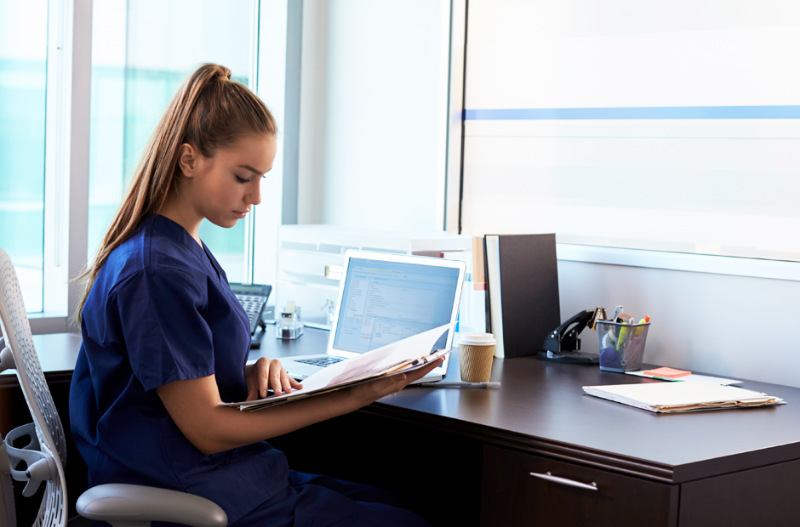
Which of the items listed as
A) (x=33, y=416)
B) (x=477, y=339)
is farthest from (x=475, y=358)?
(x=33, y=416)

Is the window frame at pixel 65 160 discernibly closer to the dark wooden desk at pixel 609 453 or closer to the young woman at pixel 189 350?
the dark wooden desk at pixel 609 453

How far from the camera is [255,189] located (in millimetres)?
1561

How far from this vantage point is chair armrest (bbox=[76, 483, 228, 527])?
4.31ft

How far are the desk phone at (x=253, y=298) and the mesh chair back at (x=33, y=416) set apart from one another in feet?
2.70

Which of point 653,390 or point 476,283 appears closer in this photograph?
point 653,390

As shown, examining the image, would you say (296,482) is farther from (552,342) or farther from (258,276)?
(258,276)

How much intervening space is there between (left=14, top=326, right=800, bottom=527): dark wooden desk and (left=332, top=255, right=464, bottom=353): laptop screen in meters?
0.15

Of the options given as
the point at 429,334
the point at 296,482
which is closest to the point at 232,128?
the point at 429,334

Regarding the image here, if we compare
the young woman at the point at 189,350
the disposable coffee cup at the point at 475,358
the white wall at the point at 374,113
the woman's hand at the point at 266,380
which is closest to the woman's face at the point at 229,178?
the young woman at the point at 189,350

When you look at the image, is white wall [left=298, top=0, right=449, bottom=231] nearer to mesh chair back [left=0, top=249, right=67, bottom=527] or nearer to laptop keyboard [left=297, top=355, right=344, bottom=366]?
laptop keyboard [left=297, top=355, right=344, bottom=366]

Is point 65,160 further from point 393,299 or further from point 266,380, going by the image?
point 266,380

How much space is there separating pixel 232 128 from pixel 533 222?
1.16 metres

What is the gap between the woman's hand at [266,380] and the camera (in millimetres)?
1640

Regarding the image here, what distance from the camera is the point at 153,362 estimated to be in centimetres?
138
